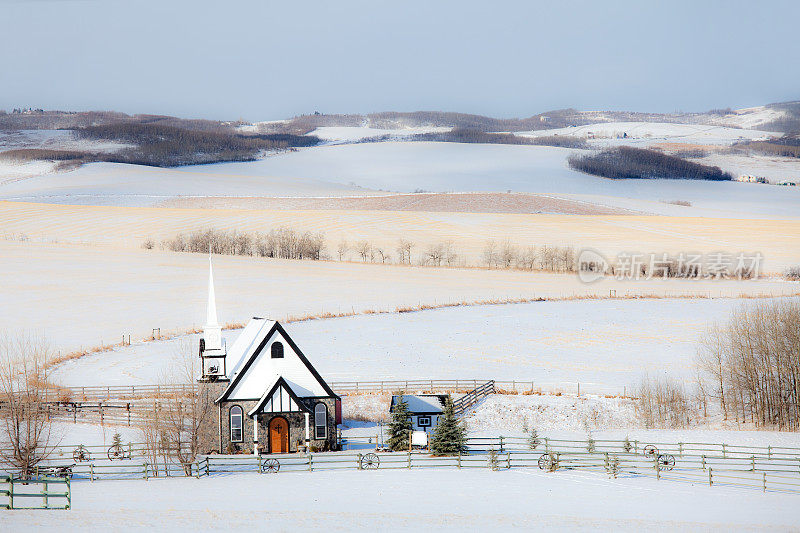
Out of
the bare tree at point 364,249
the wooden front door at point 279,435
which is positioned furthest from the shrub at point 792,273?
the wooden front door at point 279,435

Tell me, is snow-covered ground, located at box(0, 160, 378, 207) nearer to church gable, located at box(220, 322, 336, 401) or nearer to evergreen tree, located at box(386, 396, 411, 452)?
church gable, located at box(220, 322, 336, 401)

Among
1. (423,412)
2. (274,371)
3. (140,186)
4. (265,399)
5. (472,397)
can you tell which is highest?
(140,186)

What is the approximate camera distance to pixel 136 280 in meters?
89.9

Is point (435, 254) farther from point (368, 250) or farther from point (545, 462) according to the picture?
point (545, 462)

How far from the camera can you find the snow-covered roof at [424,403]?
49.6 m

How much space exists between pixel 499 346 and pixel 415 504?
35.6 metres

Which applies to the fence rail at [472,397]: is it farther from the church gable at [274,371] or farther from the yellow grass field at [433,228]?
the yellow grass field at [433,228]

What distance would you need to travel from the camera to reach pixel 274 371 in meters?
44.2

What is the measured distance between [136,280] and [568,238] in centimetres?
5425

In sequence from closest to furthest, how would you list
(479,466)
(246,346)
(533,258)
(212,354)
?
1. (479,466)
2. (212,354)
3. (246,346)
4. (533,258)

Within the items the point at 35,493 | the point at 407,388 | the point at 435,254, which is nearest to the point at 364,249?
the point at 435,254

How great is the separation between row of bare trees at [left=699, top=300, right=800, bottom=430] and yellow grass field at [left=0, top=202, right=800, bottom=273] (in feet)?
169

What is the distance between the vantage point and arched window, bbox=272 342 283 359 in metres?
44.4

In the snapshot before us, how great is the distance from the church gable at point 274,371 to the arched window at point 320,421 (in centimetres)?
58
